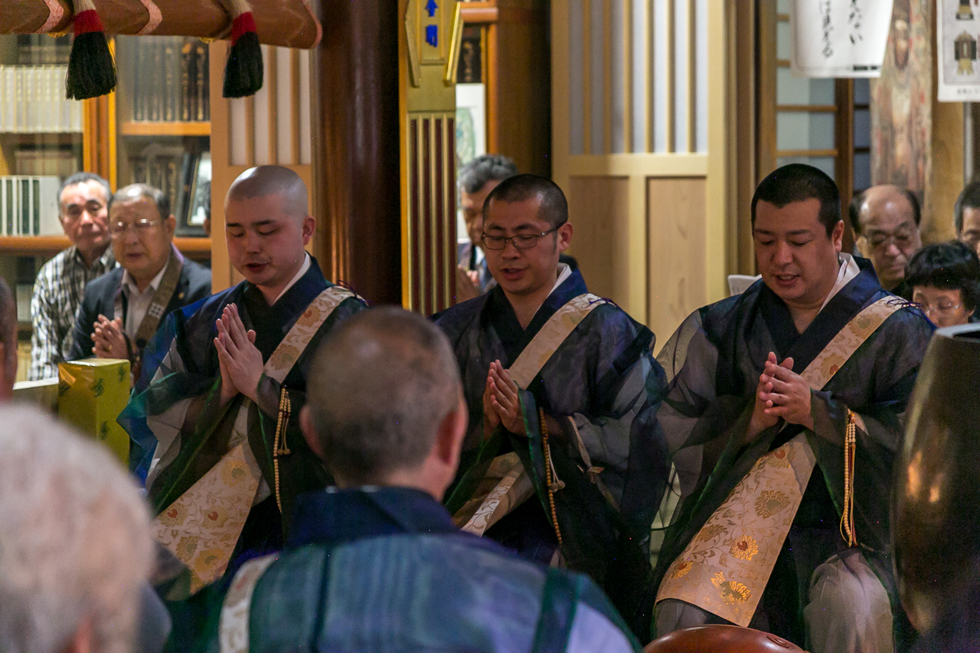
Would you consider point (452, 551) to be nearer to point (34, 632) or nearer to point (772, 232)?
point (34, 632)

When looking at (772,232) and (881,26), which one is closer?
(772,232)

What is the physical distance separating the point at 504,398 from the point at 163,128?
328 centimetres

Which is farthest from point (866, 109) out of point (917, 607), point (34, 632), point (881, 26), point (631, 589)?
point (34, 632)

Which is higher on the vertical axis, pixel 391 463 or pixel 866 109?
pixel 866 109

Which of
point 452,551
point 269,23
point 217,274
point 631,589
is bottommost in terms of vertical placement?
point 631,589

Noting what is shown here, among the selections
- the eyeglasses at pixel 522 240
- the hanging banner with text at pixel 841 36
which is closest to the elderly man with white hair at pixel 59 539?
the eyeglasses at pixel 522 240

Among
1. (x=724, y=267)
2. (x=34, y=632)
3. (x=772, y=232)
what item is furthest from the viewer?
(x=724, y=267)

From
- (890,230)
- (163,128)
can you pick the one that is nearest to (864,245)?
(890,230)

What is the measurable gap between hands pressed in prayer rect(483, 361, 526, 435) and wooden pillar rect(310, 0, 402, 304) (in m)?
0.93

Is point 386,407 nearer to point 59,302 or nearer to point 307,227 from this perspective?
point 307,227

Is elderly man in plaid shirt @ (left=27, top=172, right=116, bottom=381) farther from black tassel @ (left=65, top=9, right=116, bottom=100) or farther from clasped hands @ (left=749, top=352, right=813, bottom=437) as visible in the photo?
clasped hands @ (left=749, top=352, right=813, bottom=437)

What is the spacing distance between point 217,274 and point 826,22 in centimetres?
276

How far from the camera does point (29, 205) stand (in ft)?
17.4

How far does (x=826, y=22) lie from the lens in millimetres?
4676
